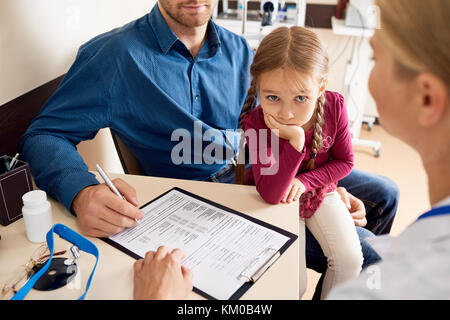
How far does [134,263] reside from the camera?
0.80 m

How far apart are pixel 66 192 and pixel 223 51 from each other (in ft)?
2.49

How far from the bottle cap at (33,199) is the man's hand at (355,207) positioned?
0.97 meters

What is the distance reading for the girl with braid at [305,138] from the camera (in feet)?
3.52

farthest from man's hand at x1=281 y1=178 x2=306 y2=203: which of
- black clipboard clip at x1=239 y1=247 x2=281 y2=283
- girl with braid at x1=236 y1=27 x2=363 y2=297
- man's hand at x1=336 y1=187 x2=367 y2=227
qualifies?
man's hand at x1=336 y1=187 x2=367 y2=227

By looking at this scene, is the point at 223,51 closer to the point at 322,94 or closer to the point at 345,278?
the point at 322,94

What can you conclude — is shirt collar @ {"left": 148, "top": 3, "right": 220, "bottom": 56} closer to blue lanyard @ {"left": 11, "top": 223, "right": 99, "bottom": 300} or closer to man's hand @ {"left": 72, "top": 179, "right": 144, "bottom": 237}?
man's hand @ {"left": 72, "top": 179, "right": 144, "bottom": 237}

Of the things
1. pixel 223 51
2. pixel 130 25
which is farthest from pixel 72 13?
pixel 223 51

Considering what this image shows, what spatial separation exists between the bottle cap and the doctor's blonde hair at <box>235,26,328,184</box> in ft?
2.16

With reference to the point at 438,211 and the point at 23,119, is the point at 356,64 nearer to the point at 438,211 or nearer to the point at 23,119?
the point at 23,119

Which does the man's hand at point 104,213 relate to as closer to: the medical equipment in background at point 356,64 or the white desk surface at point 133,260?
the white desk surface at point 133,260

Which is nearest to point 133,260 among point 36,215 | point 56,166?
point 36,215

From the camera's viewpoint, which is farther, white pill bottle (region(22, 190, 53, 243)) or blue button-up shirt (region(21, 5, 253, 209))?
blue button-up shirt (region(21, 5, 253, 209))

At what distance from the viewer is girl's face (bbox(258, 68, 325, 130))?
3.53ft

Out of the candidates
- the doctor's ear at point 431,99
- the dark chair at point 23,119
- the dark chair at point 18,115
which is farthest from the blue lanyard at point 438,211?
the dark chair at point 18,115
